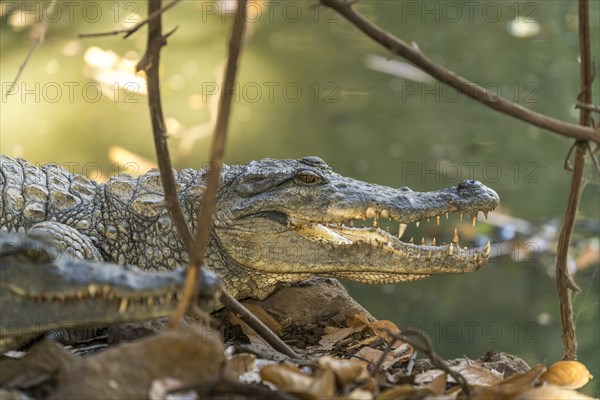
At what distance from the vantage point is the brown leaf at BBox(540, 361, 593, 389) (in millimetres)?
1909

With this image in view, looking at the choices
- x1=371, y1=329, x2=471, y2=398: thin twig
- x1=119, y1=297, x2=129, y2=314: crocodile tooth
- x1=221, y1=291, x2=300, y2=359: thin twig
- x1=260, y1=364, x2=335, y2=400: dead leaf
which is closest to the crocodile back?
x1=221, y1=291, x2=300, y2=359: thin twig

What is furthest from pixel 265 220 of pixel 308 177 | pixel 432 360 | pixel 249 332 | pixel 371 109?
pixel 371 109

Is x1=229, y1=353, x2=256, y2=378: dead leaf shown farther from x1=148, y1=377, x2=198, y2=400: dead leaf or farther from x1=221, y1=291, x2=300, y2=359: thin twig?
x1=148, y1=377, x2=198, y2=400: dead leaf

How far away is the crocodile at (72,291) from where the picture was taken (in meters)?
1.58

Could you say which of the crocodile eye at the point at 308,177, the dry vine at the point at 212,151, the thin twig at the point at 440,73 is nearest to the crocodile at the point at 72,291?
the dry vine at the point at 212,151

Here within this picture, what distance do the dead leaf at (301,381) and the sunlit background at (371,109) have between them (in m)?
4.60

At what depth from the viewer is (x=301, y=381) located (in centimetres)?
162

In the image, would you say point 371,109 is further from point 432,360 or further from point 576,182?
point 432,360

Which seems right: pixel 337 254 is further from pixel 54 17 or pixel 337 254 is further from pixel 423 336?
pixel 54 17

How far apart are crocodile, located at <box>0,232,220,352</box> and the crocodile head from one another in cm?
109

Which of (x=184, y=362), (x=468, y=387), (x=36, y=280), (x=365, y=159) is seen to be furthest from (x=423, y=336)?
(x=365, y=159)

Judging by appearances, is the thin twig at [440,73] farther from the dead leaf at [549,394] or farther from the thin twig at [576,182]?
the dead leaf at [549,394]

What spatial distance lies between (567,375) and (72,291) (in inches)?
47.0

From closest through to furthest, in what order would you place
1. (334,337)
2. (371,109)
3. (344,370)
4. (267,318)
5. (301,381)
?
(301,381)
(344,370)
(334,337)
(267,318)
(371,109)
